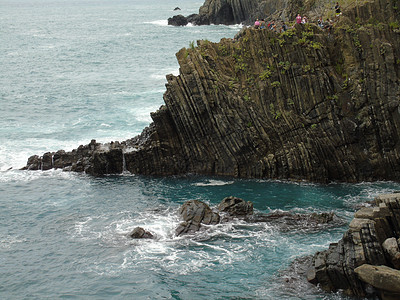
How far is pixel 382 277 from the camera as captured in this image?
1107 inches

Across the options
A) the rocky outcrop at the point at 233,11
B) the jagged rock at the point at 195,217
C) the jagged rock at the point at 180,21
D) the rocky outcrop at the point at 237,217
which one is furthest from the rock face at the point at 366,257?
the jagged rock at the point at 180,21

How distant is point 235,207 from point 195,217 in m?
3.66

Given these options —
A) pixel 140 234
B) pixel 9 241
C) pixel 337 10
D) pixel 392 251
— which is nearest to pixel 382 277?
pixel 392 251

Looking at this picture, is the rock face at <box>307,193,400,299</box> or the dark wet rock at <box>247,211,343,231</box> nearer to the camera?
the rock face at <box>307,193,400,299</box>

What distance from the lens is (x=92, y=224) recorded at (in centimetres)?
4262

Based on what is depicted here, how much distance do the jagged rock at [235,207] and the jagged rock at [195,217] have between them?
1458 millimetres

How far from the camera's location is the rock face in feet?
94.2

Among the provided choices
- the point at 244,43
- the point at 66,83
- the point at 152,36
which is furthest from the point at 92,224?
the point at 152,36

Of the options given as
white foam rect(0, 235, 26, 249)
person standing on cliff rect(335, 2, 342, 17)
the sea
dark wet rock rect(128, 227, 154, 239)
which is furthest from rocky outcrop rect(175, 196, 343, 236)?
person standing on cliff rect(335, 2, 342, 17)

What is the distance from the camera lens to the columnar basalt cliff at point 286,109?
160 ft

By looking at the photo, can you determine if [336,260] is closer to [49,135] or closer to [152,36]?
[49,135]

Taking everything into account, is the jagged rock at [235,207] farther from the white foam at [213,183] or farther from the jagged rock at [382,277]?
the jagged rock at [382,277]

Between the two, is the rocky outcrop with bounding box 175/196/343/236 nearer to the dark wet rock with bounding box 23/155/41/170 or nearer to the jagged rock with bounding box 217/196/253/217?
the jagged rock with bounding box 217/196/253/217

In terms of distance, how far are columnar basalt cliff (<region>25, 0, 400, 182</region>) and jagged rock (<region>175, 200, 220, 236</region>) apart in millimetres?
9851
